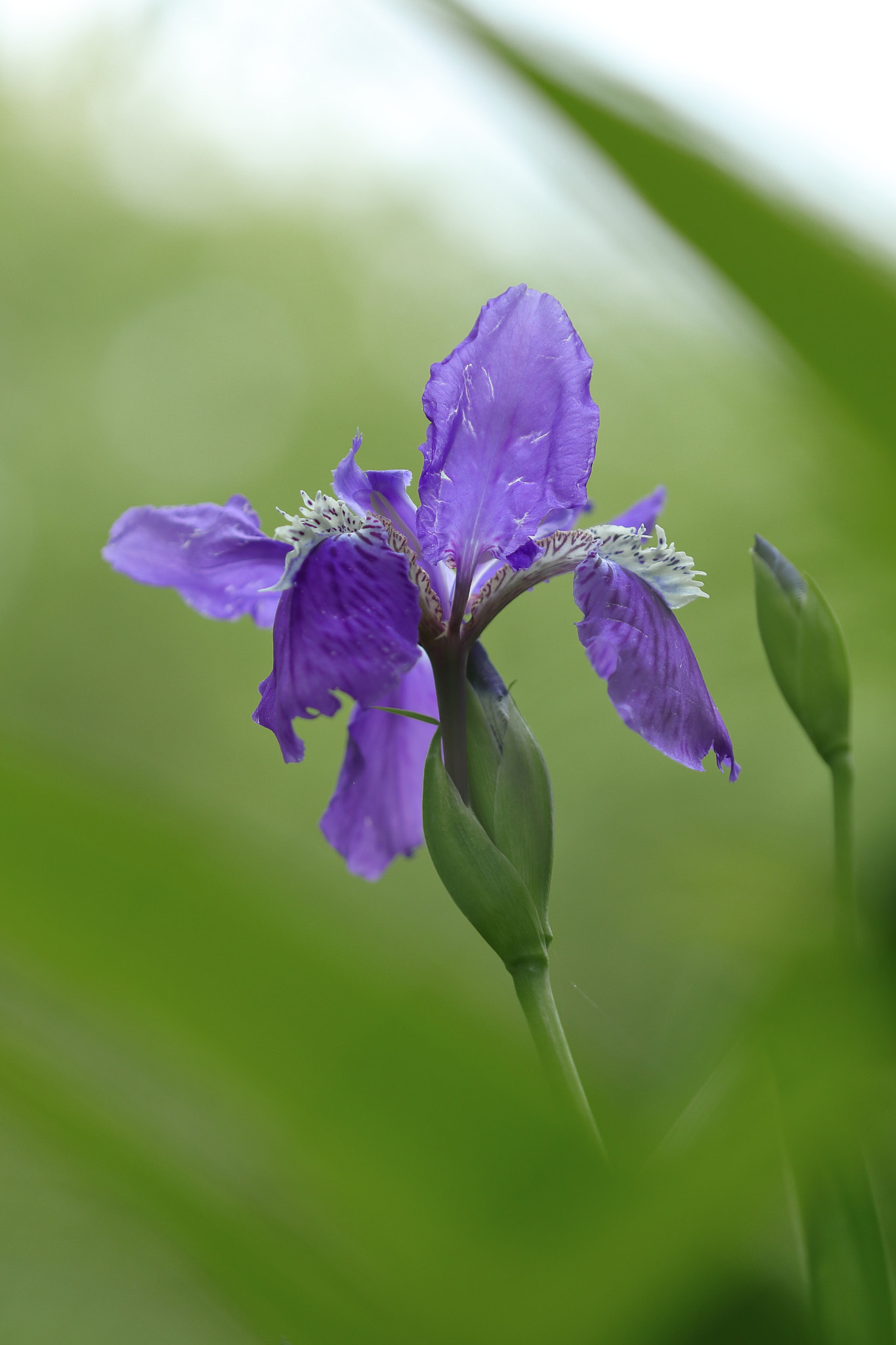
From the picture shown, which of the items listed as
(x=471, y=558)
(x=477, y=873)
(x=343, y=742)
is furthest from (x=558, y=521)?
(x=343, y=742)

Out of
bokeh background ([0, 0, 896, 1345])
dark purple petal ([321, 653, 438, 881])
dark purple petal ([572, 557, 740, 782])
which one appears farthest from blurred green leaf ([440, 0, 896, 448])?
dark purple petal ([321, 653, 438, 881])

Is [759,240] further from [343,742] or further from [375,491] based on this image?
[343,742]

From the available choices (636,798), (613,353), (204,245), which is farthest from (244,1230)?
(204,245)

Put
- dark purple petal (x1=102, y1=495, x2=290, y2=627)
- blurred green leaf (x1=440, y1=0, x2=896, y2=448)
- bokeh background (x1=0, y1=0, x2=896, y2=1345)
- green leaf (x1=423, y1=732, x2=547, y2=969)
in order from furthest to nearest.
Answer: dark purple petal (x1=102, y1=495, x2=290, y2=627), green leaf (x1=423, y1=732, x2=547, y2=969), blurred green leaf (x1=440, y1=0, x2=896, y2=448), bokeh background (x1=0, y1=0, x2=896, y2=1345)

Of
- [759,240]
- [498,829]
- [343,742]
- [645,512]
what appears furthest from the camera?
[343,742]

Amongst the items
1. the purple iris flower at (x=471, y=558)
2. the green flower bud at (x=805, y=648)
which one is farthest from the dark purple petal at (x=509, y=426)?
the green flower bud at (x=805, y=648)

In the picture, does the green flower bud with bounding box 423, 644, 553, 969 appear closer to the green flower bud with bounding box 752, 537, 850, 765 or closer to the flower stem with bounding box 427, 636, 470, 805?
the flower stem with bounding box 427, 636, 470, 805
